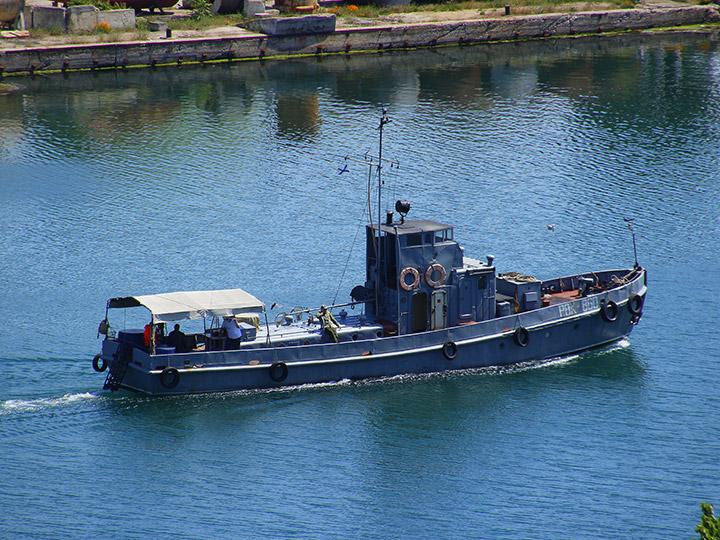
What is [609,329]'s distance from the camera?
27.5 metres

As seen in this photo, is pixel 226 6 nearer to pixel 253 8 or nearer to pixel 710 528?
pixel 253 8

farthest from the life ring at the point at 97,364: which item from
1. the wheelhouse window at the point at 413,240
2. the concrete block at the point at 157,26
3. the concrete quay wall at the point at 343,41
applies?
the concrete block at the point at 157,26

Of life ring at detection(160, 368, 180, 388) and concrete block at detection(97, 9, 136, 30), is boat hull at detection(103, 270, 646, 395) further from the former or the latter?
concrete block at detection(97, 9, 136, 30)

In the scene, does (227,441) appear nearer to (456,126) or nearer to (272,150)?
(272,150)

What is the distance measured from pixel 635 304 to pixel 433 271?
6.70 meters

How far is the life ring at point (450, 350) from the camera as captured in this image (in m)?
25.0

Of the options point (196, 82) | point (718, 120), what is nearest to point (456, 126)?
point (718, 120)

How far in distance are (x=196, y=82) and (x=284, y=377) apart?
42523 mm

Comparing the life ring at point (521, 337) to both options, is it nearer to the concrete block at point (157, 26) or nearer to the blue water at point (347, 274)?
the blue water at point (347, 274)

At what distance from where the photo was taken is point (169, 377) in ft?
76.5

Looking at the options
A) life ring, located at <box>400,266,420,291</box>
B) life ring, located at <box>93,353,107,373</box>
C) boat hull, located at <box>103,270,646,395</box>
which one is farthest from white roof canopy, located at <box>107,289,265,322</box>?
life ring, located at <box>400,266,420,291</box>

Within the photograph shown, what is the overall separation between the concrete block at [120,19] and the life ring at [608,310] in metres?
51.3

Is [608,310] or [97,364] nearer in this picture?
[97,364]

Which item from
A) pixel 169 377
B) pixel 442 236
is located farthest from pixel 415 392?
pixel 169 377
